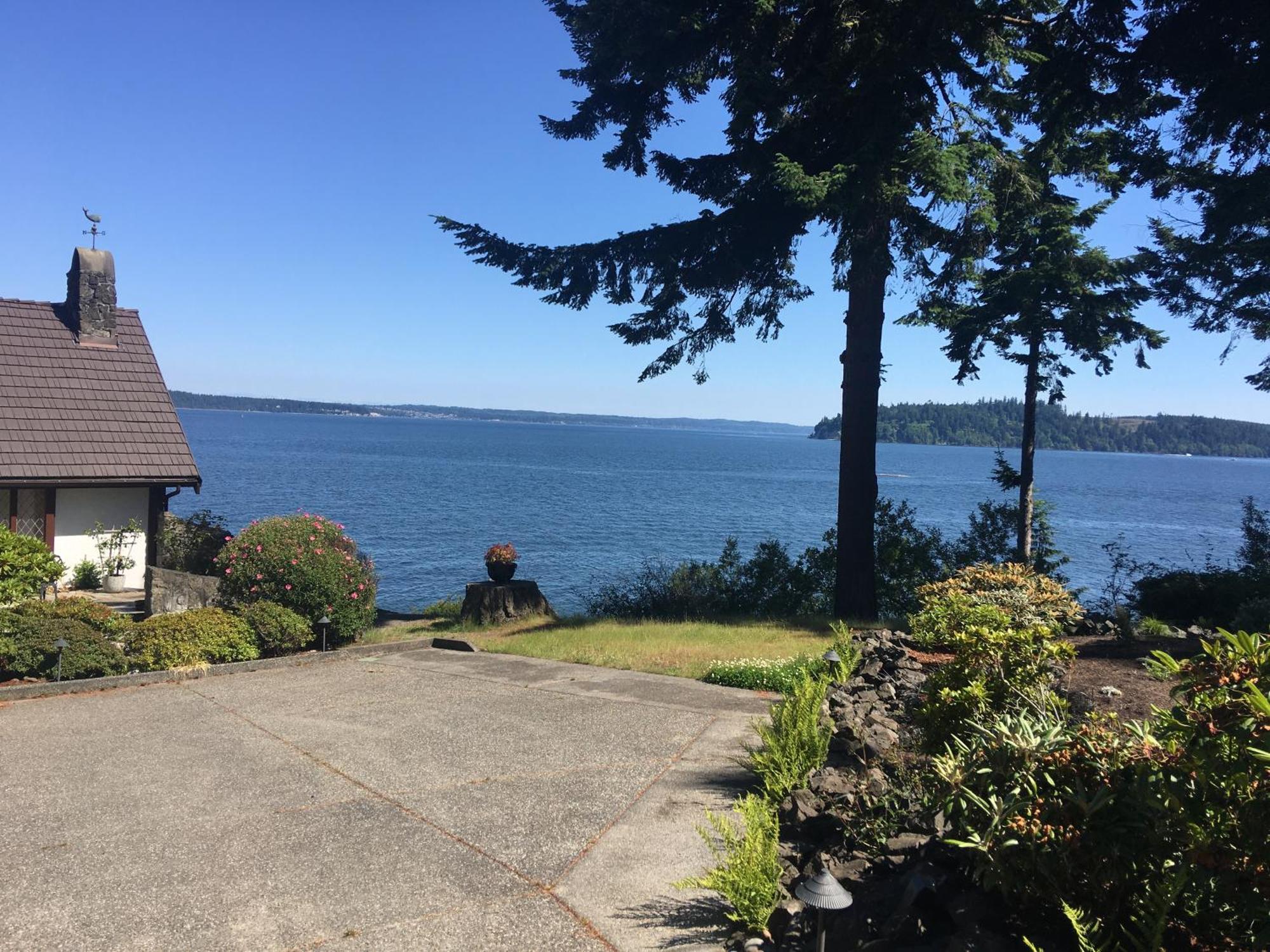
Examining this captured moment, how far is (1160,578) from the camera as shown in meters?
13.1

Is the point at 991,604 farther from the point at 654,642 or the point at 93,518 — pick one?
the point at 93,518

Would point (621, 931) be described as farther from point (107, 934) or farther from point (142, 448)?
point (142, 448)

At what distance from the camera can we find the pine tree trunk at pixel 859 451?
1439 centimetres

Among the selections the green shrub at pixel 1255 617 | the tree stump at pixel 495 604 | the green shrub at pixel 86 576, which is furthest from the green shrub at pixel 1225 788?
the green shrub at pixel 86 576

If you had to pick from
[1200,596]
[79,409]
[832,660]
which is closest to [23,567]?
[79,409]

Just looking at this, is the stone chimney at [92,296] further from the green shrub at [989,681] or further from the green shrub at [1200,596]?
the green shrub at [1200,596]

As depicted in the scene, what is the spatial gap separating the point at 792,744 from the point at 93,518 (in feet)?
57.1

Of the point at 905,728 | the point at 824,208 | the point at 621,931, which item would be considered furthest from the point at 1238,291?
the point at 621,931

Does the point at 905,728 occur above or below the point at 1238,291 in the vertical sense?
below

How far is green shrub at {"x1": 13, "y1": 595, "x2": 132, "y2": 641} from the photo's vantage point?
1112cm

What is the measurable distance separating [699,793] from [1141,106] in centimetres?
1233

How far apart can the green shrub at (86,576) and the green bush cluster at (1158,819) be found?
18797mm

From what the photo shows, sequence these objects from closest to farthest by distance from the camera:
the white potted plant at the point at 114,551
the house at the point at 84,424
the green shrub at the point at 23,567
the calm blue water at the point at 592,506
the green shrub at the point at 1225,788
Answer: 1. the green shrub at the point at 1225,788
2. the green shrub at the point at 23,567
3. the house at the point at 84,424
4. the white potted plant at the point at 114,551
5. the calm blue water at the point at 592,506

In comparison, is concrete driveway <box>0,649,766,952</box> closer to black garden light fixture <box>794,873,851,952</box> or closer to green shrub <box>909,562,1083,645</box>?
black garden light fixture <box>794,873,851,952</box>
